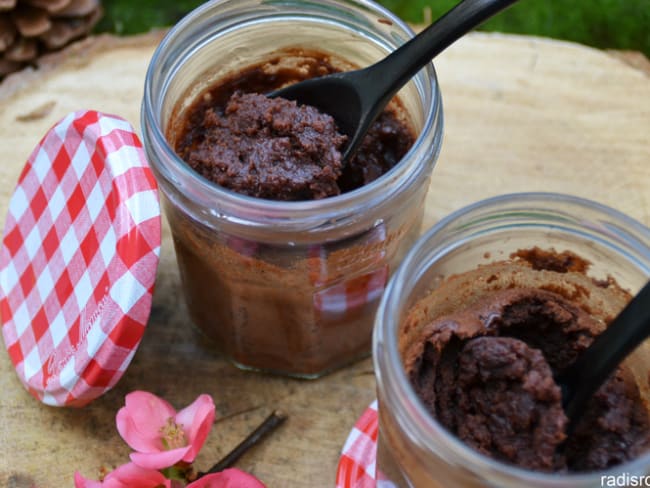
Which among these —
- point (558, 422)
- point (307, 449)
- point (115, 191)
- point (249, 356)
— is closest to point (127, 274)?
point (115, 191)

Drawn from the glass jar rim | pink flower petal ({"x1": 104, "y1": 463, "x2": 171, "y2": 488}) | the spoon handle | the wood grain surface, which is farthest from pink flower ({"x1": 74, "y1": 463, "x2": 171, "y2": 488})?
the spoon handle

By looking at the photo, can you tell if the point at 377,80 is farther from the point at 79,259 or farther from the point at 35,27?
the point at 35,27

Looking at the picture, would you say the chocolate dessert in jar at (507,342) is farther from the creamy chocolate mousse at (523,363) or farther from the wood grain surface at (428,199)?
the wood grain surface at (428,199)

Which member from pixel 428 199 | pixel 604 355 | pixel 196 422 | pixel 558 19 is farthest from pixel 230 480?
pixel 558 19

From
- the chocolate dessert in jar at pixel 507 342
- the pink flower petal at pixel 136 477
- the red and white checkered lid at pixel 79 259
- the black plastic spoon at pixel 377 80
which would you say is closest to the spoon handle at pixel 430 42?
the black plastic spoon at pixel 377 80

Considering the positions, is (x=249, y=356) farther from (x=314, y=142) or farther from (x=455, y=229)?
(x=455, y=229)

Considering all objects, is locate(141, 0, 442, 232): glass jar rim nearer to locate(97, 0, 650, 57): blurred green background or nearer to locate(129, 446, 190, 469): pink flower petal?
locate(129, 446, 190, 469): pink flower petal
